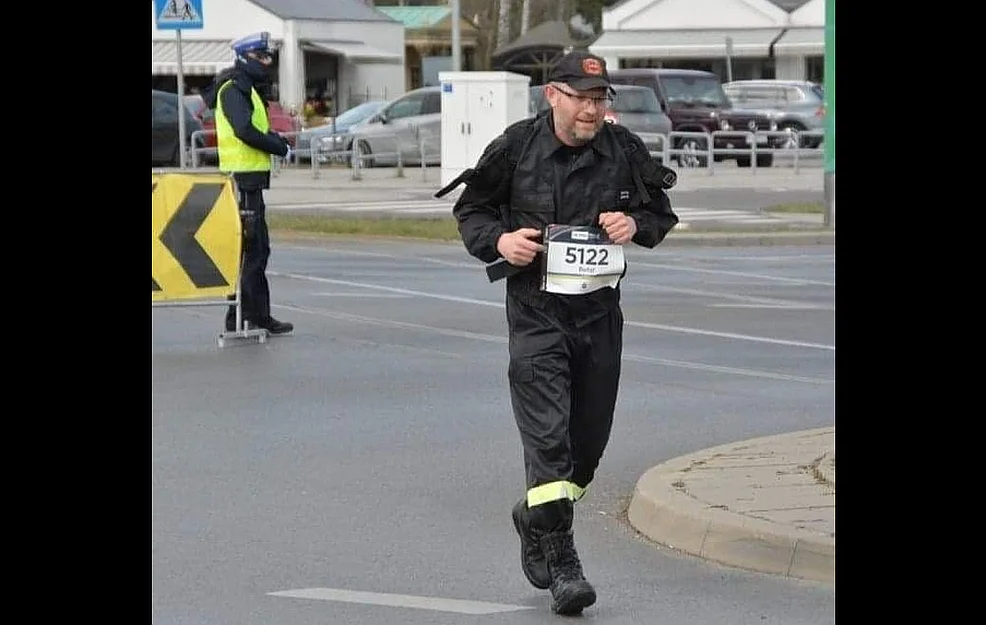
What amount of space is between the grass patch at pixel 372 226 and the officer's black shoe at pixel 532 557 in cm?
1648

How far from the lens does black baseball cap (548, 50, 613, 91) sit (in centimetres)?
723

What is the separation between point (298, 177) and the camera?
3800cm

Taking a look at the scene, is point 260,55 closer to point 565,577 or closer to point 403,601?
point 403,601

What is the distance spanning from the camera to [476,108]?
30.0 meters

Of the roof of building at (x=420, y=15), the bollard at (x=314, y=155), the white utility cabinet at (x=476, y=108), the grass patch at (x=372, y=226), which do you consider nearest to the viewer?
the grass patch at (x=372, y=226)

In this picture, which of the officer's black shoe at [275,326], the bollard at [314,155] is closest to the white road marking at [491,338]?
the officer's black shoe at [275,326]

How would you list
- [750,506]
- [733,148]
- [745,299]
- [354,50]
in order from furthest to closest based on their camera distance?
[354,50]
[733,148]
[745,299]
[750,506]

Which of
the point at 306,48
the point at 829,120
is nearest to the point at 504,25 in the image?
the point at 306,48

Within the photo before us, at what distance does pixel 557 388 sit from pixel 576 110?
937 mm

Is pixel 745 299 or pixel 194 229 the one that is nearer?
pixel 194 229

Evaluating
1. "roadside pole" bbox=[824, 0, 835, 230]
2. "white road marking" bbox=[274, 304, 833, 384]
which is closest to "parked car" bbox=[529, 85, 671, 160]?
"roadside pole" bbox=[824, 0, 835, 230]

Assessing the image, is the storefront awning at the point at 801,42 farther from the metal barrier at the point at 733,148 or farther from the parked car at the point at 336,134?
the parked car at the point at 336,134

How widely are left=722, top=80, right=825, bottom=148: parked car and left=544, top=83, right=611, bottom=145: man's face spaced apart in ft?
→ 110

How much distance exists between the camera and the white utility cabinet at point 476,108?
29703mm
